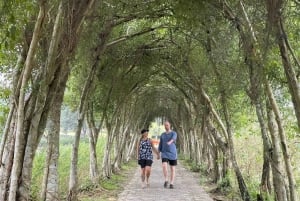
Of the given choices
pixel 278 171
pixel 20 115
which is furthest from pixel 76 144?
pixel 278 171

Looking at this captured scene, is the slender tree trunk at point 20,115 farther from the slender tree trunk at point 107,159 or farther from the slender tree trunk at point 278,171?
the slender tree trunk at point 107,159

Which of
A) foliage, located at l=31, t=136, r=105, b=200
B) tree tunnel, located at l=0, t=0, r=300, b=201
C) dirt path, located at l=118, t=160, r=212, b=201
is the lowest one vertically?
dirt path, located at l=118, t=160, r=212, b=201

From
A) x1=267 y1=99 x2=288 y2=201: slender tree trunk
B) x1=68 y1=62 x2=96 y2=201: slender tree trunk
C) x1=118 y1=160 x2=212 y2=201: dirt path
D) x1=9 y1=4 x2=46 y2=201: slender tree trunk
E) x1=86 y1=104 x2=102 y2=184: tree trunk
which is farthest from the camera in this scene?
x1=86 y1=104 x2=102 y2=184: tree trunk

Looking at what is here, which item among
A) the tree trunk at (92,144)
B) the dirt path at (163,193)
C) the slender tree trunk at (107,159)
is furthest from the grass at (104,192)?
the slender tree trunk at (107,159)

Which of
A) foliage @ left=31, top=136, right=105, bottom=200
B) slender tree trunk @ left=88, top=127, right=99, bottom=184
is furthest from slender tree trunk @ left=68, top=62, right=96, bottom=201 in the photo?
slender tree trunk @ left=88, top=127, right=99, bottom=184

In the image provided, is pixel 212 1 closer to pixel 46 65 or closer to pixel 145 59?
pixel 46 65

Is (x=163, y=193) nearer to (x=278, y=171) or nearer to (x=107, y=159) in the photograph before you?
(x=107, y=159)

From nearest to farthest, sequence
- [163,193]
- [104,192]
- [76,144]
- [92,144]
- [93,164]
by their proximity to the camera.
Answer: [76,144] → [163,193] → [104,192] → [93,164] → [92,144]

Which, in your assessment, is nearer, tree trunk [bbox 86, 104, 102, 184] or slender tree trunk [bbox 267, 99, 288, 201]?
slender tree trunk [bbox 267, 99, 288, 201]

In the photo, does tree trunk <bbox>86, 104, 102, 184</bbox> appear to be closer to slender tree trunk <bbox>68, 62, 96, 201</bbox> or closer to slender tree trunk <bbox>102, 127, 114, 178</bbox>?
slender tree trunk <bbox>102, 127, 114, 178</bbox>

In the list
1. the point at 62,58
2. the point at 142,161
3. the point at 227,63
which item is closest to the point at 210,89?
the point at 142,161

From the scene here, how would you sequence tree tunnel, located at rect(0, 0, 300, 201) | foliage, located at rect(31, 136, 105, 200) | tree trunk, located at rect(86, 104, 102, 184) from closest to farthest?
tree tunnel, located at rect(0, 0, 300, 201) → foliage, located at rect(31, 136, 105, 200) → tree trunk, located at rect(86, 104, 102, 184)

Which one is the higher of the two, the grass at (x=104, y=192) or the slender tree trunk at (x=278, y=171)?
the slender tree trunk at (x=278, y=171)

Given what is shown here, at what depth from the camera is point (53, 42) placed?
5.71 metres
